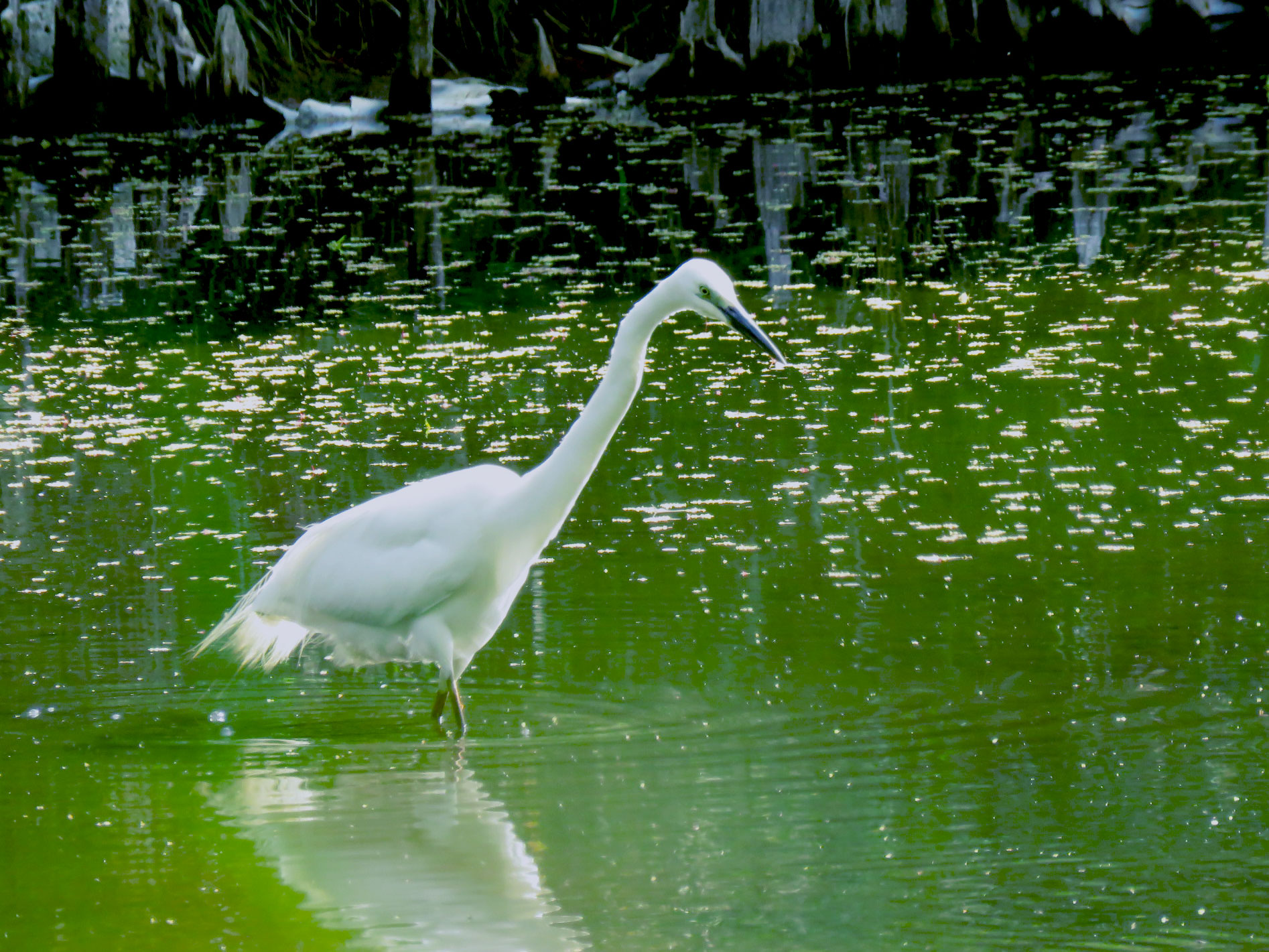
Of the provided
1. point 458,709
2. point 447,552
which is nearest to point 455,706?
point 458,709

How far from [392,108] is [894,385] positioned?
Result: 512 inches

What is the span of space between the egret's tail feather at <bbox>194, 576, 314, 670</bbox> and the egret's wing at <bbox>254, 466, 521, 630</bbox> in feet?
0.18

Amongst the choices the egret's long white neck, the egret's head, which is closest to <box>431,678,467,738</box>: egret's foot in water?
the egret's long white neck

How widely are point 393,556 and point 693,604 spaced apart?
885mm

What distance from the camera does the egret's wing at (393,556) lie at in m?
3.99

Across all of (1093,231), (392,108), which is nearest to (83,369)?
(1093,231)

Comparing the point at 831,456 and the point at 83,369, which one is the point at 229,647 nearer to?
the point at 831,456

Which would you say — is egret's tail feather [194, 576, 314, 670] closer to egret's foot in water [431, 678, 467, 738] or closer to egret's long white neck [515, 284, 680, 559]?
egret's foot in water [431, 678, 467, 738]

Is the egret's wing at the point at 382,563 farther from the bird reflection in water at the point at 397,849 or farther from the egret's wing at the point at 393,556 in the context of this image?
the bird reflection in water at the point at 397,849

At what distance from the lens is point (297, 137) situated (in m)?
17.3

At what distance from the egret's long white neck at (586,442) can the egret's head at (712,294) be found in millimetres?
112

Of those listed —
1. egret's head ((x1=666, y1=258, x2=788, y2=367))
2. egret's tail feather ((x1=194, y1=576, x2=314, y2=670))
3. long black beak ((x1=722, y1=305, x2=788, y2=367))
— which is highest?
egret's head ((x1=666, y1=258, x2=788, y2=367))

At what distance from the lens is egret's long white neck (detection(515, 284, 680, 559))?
152 inches

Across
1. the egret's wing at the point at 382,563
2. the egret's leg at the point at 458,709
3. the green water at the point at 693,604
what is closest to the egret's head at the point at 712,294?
the egret's wing at the point at 382,563
